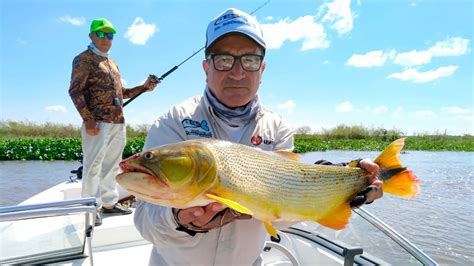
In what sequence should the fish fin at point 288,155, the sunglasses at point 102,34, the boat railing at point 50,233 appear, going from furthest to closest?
the sunglasses at point 102,34 < the boat railing at point 50,233 < the fish fin at point 288,155

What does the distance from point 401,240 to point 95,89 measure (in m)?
4.30

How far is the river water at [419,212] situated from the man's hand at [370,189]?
123 cm

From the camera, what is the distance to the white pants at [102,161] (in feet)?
17.3

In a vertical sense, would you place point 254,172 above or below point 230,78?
below

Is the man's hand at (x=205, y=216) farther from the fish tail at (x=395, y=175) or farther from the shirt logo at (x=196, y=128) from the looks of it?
the fish tail at (x=395, y=175)

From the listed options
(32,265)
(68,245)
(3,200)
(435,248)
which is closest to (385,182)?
(68,245)

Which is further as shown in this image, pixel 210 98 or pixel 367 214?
pixel 367 214

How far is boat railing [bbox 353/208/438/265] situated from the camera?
3.00 m

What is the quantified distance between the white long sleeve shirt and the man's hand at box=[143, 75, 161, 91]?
4.41m

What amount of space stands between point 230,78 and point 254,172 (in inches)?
27.1

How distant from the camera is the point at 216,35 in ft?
7.39

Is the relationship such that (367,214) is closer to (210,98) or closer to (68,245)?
(210,98)

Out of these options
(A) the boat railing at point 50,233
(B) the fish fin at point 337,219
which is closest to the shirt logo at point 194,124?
(B) the fish fin at point 337,219

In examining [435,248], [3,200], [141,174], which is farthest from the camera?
[3,200]
